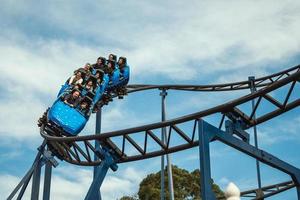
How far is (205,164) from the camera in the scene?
234 inches

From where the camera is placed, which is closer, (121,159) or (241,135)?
(241,135)

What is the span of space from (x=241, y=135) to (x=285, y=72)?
3.29 m

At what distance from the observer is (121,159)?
830 centimetres

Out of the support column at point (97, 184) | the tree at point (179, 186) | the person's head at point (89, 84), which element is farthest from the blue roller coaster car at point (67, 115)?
the tree at point (179, 186)

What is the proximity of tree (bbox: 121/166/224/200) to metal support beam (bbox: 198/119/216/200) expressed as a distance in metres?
12.4

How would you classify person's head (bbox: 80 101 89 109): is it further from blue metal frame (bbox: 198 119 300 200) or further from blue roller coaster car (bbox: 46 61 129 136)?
blue metal frame (bbox: 198 119 300 200)

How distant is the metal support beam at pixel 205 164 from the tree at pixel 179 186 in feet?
40.7

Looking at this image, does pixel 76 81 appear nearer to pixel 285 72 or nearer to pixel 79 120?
pixel 79 120

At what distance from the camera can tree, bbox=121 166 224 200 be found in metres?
18.5

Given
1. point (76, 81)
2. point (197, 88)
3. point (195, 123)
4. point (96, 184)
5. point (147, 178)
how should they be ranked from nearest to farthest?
point (195, 123) < point (96, 184) < point (76, 81) < point (197, 88) < point (147, 178)

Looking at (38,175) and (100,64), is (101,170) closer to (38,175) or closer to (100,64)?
(38,175)

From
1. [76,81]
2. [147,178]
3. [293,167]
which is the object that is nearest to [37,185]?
[76,81]

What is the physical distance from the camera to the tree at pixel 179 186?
18.5 m

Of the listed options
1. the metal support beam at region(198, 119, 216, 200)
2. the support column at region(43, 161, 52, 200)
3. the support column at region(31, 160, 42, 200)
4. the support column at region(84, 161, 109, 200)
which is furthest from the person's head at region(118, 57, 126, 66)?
the metal support beam at region(198, 119, 216, 200)
